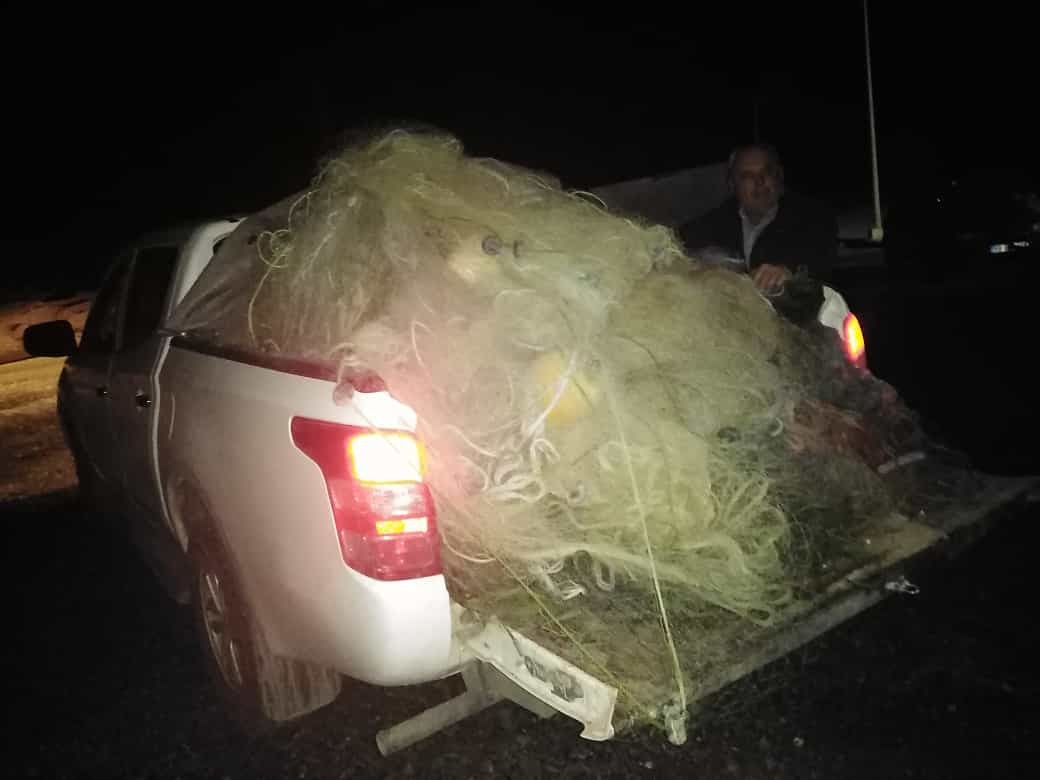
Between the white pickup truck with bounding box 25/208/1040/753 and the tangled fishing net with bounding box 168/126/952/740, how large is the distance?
0.29 ft

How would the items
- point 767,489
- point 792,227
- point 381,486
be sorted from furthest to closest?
point 792,227 → point 767,489 → point 381,486

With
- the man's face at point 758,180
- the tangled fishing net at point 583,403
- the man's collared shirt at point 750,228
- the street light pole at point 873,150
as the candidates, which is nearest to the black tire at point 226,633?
the tangled fishing net at point 583,403

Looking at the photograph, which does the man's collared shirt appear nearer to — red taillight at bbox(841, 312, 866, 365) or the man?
the man

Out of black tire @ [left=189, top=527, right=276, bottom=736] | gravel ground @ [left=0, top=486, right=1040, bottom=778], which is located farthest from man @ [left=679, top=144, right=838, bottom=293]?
black tire @ [left=189, top=527, right=276, bottom=736]

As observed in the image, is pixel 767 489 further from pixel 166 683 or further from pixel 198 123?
pixel 198 123

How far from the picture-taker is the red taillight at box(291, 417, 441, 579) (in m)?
2.59

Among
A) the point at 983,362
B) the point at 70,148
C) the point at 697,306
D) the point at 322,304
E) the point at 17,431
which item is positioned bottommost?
the point at 983,362

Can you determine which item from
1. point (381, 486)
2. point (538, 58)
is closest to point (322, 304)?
point (381, 486)

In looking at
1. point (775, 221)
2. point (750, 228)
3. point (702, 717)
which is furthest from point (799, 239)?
point (702, 717)

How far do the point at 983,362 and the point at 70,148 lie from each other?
21030mm

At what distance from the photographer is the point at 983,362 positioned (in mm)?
8211

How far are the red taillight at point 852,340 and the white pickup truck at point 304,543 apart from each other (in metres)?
0.02

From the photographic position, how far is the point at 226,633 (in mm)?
3484

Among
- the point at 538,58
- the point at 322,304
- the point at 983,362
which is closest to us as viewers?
the point at 322,304
